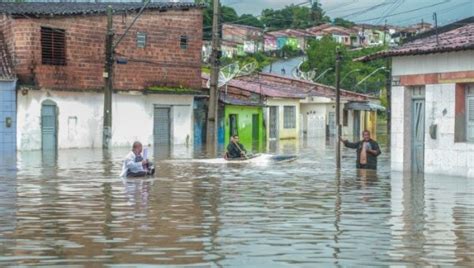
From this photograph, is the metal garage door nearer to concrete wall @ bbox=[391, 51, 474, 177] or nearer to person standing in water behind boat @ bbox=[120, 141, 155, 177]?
concrete wall @ bbox=[391, 51, 474, 177]

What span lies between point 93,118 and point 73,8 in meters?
5.88

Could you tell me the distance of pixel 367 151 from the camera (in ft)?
87.7

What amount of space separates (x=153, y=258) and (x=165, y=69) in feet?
133

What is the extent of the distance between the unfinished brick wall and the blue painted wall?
33.0 inches

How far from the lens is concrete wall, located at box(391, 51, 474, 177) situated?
2381 cm

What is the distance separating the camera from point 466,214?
15.5 m

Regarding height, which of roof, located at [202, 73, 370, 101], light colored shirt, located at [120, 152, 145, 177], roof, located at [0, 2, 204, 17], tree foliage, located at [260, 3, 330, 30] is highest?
tree foliage, located at [260, 3, 330, 30]

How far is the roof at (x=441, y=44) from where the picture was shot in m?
23.1

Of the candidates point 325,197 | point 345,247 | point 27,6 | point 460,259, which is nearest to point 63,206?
point 325,197

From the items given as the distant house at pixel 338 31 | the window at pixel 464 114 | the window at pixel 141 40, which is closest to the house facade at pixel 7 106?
the window at pixel 141 40

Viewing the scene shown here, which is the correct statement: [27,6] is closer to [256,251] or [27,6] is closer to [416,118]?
[416,118]

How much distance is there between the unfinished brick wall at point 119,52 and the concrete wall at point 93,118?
28.7 inches

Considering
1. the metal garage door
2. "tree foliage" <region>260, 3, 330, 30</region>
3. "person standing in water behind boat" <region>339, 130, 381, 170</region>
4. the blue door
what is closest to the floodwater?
"person standing in water behind boat" <region>339, 130, 381, 170</region>

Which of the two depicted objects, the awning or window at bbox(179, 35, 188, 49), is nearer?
window at bbox(179, 35, 188, 49)
